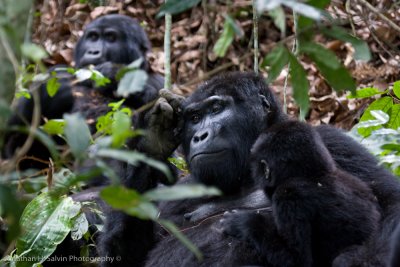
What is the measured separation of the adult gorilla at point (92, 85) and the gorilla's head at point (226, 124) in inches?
138

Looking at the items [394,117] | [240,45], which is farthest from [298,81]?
[240,45]

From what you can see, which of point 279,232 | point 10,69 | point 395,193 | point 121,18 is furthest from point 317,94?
point 10,69

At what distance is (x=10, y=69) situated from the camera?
7.53 ft

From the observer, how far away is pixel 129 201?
1.89 meters

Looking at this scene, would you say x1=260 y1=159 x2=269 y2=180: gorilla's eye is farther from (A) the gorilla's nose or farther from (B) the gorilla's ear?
(B) the gorilla's ear

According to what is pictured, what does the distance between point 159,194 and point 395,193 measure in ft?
8.12

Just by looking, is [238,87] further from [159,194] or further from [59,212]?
[159,194]

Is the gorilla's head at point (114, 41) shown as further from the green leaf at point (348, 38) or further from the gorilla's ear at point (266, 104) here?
the green leaf at point (348, 38)

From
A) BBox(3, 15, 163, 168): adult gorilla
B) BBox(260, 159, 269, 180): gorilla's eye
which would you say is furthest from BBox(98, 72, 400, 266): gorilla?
BBox(3, 15, 163, 168): adult gorilla

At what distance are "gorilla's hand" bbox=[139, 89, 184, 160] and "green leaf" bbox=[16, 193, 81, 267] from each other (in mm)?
708

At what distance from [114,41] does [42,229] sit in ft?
19.5

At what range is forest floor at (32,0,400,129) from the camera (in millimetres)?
7766

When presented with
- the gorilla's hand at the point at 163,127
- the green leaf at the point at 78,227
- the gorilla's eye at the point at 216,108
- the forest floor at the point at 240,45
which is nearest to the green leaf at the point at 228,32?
the gorilla's hand at the point at 163,127

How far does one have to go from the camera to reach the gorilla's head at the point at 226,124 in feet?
14.4
